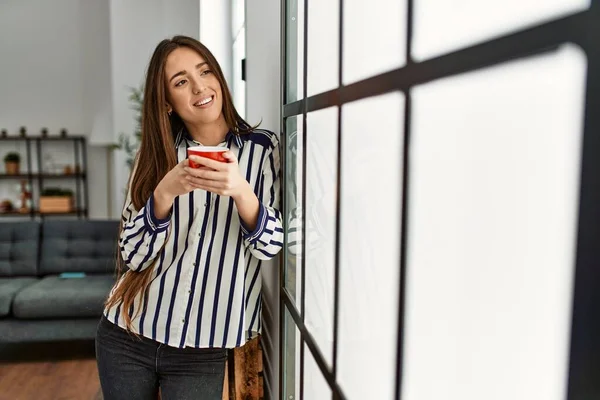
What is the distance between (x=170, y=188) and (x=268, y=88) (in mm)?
533

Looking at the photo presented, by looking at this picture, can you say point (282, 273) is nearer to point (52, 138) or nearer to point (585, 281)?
point (585, 281)

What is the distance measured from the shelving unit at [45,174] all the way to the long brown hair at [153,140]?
4.97 metres

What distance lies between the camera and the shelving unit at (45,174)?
5746 mm

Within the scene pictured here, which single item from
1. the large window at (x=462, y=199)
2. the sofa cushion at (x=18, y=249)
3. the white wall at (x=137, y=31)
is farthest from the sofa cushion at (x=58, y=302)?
the large window at (x=462, y=199)

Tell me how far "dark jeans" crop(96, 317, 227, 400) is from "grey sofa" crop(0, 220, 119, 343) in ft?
6.43

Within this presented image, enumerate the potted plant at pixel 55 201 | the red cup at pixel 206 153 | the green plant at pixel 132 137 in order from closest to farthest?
the red cup at pixel 206 153, the green plant at pixel 132 137, the potted plant at pixel 55 201

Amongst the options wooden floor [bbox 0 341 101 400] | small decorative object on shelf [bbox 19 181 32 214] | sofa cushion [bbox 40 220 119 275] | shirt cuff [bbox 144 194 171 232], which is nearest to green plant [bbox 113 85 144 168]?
sofa cushion [bbox 40 220 119 275]

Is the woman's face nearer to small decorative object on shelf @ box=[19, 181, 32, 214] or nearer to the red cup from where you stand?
the red cup

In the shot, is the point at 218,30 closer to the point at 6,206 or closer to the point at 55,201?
the point at 55,201

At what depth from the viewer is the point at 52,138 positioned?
5738mm

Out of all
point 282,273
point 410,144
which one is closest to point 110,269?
point 282,273

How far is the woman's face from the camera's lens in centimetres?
118

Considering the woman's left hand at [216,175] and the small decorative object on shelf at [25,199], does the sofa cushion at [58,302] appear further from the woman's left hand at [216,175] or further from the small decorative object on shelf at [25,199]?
the small decorative object on shelf at [25,199]

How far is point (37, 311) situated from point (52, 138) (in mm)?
3250
